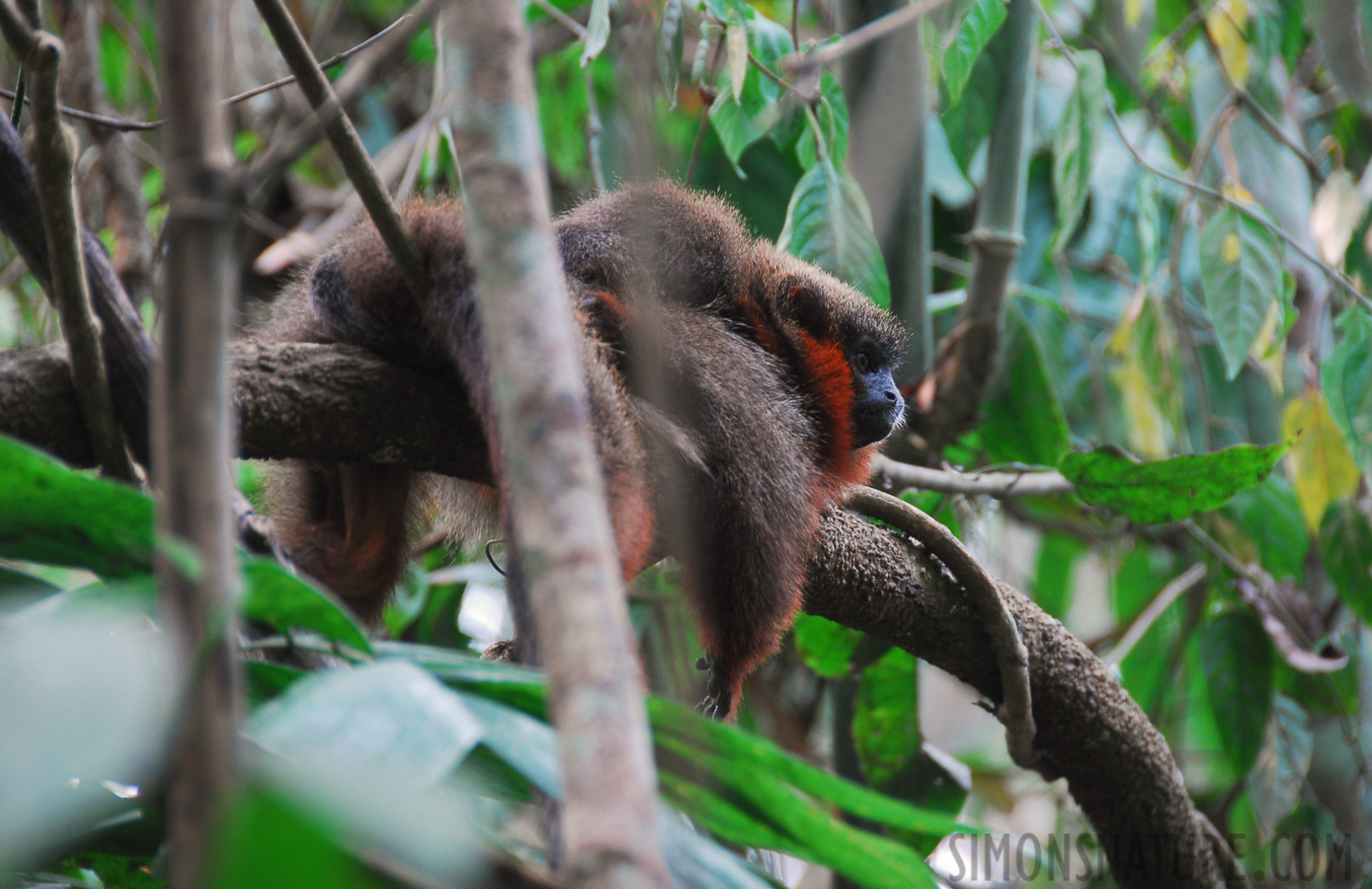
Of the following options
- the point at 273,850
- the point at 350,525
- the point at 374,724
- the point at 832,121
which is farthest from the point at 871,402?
the point at 273,850

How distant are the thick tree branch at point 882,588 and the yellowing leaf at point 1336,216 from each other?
137 cm

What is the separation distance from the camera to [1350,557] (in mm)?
2564

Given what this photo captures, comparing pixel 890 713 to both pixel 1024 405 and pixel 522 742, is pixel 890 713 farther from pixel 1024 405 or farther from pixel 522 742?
pixel 522 742

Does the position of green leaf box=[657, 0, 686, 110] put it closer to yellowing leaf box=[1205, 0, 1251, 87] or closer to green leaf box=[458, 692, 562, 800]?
green leaf box=[458, 692, 562, 800]

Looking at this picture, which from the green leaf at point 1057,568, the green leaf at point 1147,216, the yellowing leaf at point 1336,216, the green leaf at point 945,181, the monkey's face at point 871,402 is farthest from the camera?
the green leaf at point 1057,568

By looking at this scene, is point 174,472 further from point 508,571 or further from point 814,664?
point 814,664

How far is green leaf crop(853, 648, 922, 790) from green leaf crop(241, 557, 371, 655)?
172cm

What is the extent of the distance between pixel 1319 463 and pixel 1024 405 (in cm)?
71

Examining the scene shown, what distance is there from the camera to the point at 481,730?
2.47 ft

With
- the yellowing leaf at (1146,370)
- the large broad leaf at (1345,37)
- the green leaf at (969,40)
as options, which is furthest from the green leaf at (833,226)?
the large broad leaf at (1345,37)

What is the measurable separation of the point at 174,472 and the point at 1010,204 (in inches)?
92.6

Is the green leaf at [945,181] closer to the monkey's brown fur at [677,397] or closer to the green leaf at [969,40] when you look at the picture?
the monkey's brown fur at [677,397]

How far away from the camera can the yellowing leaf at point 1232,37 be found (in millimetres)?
2859

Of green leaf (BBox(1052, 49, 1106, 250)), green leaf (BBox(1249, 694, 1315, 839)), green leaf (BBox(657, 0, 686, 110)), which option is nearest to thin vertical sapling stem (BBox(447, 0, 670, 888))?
green leaf (BBox(657, 0, 686, 110))
